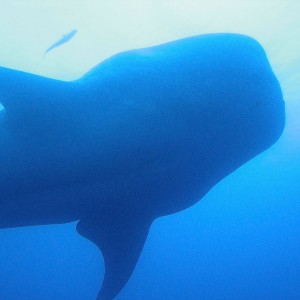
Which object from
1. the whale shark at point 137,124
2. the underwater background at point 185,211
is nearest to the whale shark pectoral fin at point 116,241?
the whale shark at point 137,124

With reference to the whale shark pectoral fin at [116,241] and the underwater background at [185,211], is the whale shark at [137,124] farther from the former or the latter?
the underwater background at [185,211]

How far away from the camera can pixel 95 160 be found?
2980mm

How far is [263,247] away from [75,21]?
368 feet

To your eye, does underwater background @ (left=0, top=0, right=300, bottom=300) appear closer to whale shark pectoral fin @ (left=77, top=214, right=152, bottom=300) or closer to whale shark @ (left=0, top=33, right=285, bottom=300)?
whale shark pectoral fin @ (left=77, top=214, right=152, bottom=300)

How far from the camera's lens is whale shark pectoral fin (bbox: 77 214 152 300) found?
3918 millimetres

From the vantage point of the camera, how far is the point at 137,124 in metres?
2.82

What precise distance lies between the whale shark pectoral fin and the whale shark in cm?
64

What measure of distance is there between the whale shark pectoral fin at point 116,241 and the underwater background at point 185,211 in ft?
16.7

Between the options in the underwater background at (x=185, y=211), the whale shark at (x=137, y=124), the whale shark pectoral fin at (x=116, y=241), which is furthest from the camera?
the underwater background at (x=185, y=211)

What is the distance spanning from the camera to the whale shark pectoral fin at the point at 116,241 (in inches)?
154

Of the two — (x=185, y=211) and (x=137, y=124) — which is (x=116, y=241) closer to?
(x=137, y=124)

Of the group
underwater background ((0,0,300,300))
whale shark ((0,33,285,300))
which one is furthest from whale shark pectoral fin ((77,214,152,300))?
underwater background ((0,0,300,300))

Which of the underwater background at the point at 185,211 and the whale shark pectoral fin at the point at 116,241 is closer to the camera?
the whale shark pectoral fin at the point at 116,241

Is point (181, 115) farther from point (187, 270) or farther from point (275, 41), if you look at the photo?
point (187, 270)
